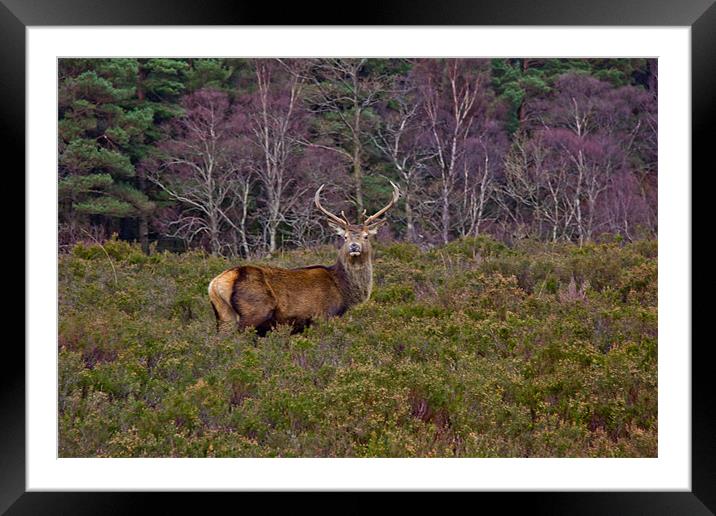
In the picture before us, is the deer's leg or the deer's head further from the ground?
the deer's head

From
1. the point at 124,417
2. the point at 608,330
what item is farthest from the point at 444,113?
the point at 124,417

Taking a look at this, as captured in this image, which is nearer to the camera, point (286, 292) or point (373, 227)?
point (286, 292)

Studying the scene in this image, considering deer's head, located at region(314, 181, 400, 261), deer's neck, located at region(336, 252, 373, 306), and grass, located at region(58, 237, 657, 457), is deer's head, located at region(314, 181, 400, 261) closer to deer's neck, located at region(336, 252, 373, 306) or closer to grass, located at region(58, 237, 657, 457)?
deer's neck, located at region(336, 252, 373, 306)

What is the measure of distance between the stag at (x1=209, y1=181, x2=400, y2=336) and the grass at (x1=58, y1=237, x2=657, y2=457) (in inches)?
9.8

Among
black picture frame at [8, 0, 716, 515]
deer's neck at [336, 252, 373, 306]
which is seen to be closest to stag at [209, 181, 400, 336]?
deer's neck at [336, 252, 373, 306]

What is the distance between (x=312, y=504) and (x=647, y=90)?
2024 centimetres

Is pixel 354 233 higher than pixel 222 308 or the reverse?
higher

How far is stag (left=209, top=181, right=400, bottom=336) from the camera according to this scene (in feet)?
29.4

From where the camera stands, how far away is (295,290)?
9438 millimetres

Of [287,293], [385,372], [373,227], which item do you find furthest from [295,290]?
[385,372]

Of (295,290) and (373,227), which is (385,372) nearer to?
(295,290)
